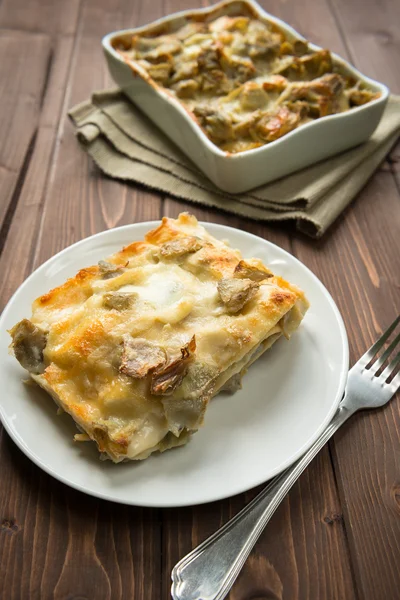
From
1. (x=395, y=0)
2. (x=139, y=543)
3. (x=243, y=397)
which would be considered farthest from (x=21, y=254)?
(x=395, y=0)

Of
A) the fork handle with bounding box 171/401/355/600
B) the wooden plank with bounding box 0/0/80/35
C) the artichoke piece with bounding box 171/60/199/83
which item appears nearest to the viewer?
the fork handle with bounding box 171/401/355/600

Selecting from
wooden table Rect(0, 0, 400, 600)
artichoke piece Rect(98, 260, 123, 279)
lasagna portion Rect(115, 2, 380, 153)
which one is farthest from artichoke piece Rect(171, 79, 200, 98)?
artichoke piece Rect(98, 260, 123, 279)

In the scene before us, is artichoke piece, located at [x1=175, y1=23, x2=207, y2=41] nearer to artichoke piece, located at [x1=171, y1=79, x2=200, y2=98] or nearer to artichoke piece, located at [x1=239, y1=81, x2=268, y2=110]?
artichoke piece, located at [x1=171, y1=79, x2=200, y2=98]

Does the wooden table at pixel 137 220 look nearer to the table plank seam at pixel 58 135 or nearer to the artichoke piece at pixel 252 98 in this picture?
the table plank seam at pixel 58 135

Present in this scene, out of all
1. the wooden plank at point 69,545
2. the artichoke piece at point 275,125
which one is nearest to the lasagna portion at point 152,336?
the wooden plank at point 69,545

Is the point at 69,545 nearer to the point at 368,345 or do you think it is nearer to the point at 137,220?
the point at 368,345
